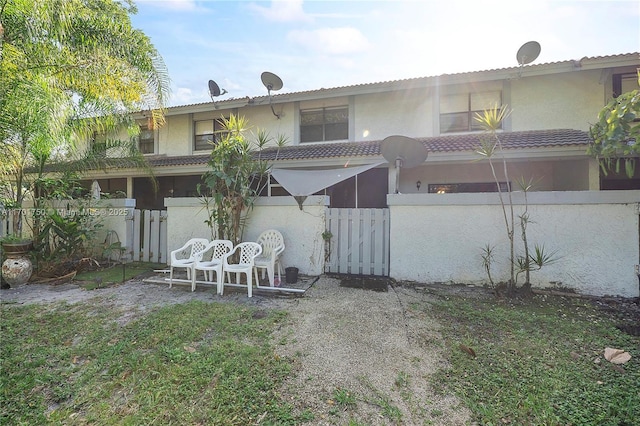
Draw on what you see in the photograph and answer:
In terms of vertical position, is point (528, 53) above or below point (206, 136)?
above

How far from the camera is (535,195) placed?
556 centimetres

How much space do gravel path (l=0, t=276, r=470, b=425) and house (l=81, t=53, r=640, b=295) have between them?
173 centimetres

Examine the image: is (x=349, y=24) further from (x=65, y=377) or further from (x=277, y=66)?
(x=65, y=377)

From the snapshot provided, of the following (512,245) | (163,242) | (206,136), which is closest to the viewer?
(512,245)

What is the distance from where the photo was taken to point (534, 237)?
221 inches

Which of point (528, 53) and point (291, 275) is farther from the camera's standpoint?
point (528, 53)

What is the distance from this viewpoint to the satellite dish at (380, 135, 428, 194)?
700 cm

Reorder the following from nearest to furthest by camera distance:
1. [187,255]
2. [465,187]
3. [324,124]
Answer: [187,255]
[465,187]
[324,124]

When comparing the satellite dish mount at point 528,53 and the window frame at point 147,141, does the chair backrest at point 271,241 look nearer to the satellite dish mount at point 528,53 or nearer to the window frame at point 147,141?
the satellite dish mount at point 528,53

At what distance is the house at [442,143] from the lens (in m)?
5.94

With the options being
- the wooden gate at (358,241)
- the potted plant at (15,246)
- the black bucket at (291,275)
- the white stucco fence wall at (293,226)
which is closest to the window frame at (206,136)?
the white stucco fence wall at (293,226)

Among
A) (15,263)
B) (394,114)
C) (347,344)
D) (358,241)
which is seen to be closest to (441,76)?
(394,114)

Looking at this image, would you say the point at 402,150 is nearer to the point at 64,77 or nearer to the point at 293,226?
the point at 293,226

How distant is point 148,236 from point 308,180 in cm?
520
